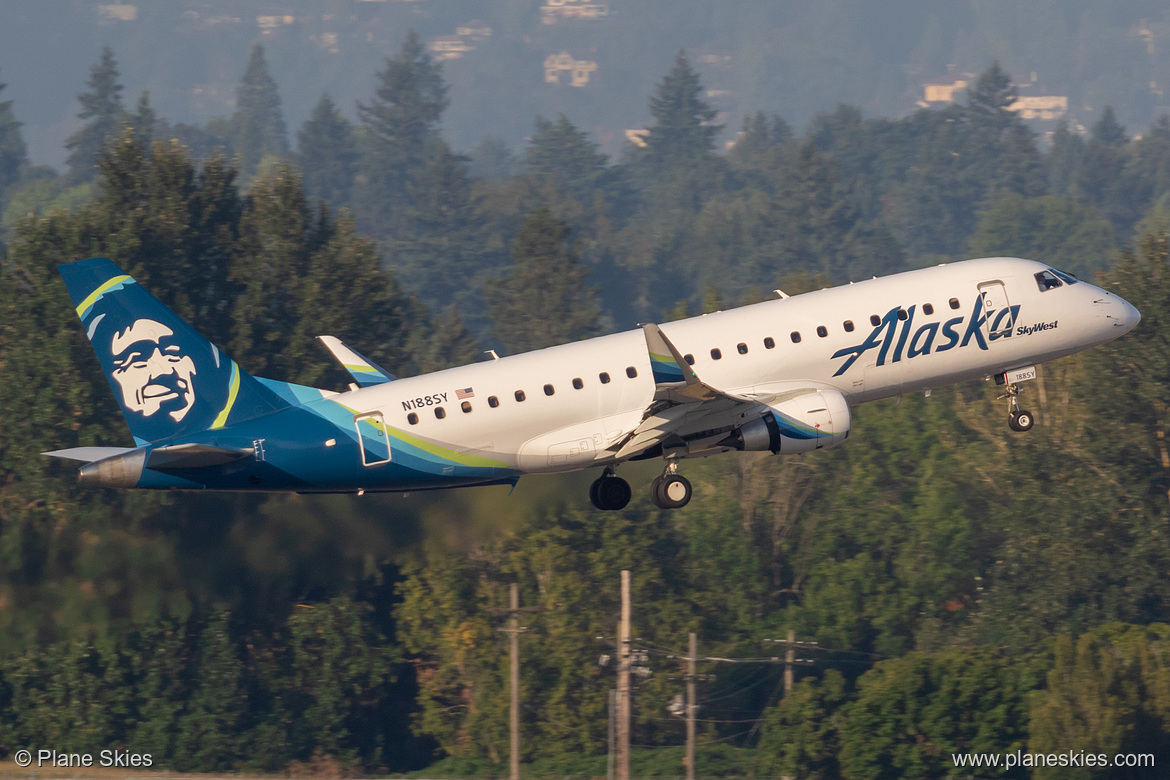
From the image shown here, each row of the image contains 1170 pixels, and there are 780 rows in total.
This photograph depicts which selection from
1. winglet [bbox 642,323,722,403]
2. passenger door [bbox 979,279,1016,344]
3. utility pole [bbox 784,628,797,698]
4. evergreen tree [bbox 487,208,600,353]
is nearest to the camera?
winglet [bbox 642,323,722,403]

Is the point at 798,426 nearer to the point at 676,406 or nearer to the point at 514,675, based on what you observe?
the point at 676,406

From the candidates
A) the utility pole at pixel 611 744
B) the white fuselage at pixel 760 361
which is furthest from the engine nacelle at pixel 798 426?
the utility pole at pixel 611 744

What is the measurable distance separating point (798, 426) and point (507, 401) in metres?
7.86

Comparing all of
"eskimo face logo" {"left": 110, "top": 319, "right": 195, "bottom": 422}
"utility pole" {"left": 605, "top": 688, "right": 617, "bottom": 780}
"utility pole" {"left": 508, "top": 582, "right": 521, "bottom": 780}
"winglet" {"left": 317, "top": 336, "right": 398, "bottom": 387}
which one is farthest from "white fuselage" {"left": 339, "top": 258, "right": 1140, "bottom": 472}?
"utility pole" {"left": 605, "top": 688, "right": 617, "bottom": 780}

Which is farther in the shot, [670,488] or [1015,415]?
[1015,415]

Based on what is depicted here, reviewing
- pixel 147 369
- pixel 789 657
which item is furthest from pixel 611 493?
pixel 789 657

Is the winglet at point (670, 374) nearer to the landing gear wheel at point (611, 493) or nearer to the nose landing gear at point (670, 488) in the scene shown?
the nose landing gear at point (670, 488)

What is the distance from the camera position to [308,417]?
42.6 m

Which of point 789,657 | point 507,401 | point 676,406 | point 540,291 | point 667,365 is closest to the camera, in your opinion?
point 667,365

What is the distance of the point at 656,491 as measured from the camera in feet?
147

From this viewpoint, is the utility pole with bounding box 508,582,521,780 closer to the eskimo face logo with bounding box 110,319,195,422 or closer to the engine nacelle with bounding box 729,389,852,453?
the engine nacelle with bounding box 729,389,852,453

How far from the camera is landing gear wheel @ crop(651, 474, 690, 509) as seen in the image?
4462 cm

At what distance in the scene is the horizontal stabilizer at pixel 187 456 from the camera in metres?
40.9

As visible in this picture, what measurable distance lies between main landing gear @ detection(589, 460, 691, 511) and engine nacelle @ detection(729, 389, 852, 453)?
2327mm
